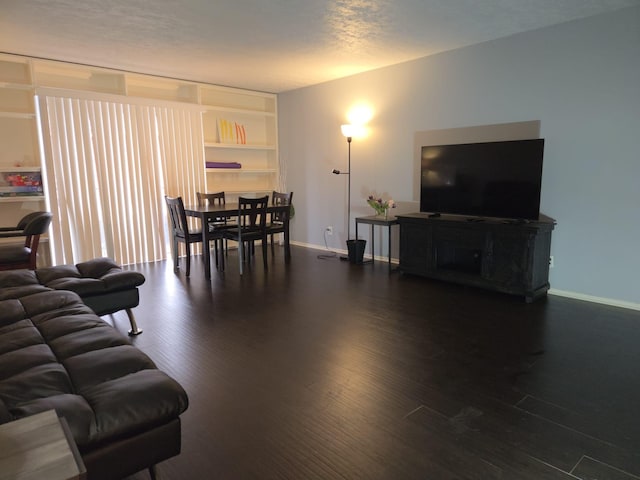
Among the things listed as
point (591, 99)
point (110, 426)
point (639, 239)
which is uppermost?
point (591, 99)

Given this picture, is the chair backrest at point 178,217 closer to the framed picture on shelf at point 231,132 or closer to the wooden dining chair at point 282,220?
the wooden dining chair at point 282,220

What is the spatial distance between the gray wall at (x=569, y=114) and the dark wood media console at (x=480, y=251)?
0.33 metres

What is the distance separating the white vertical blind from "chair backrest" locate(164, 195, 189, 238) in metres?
0.71

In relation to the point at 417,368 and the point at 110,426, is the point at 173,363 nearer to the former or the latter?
the point at 110,426

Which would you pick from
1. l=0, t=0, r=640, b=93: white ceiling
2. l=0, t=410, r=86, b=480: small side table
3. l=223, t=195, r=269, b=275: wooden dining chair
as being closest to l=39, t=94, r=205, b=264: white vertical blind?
l=0, t=0, r=640, b=93: white ceiling

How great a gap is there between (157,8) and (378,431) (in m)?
3.41

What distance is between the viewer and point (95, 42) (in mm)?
4090

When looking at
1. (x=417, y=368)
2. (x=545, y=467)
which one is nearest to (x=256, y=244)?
(x=417, y=368)

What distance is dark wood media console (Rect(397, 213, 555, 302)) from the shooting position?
12.2ft

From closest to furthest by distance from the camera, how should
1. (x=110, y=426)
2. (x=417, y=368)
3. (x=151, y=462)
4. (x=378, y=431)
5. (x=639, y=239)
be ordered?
(x=110, y=426) < (x=151, y=462) < (x=378, y=431) < (x=417, y=368) < (x=639, y=239)

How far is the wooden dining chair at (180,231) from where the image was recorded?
4.85 metres

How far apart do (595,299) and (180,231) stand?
4.51m

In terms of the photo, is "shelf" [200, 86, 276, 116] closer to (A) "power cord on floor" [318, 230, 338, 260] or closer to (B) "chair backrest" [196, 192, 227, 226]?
(B) "chair backrest" [196, 192, 227, 226]

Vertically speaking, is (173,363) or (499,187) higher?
(499,187)
